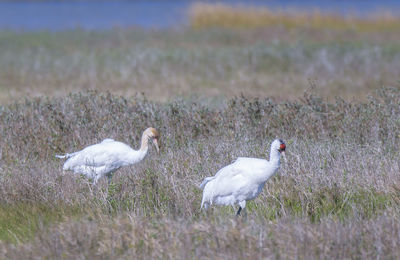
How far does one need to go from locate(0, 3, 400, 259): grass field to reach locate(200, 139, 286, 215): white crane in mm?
209

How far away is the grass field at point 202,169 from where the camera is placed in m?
5.73

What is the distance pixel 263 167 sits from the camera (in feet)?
21.7

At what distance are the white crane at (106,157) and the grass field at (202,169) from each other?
0.19 m

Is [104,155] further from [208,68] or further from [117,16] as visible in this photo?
[117,16]

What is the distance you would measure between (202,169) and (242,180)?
1225mm

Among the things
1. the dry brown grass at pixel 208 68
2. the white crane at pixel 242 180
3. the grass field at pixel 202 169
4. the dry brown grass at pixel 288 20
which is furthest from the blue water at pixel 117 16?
the white crane at pixel 242 180

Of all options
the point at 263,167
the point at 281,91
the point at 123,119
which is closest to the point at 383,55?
the point at 281,91

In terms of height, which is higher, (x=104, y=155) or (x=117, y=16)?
(x=117, y=16)

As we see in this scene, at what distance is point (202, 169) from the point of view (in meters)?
7.86

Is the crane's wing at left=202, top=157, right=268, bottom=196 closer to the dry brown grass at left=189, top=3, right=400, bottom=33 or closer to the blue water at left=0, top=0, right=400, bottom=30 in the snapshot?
the dry brown grass at left=189, top=3, right=400, bottom=33

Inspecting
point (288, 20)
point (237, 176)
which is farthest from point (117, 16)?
point (237, 176)

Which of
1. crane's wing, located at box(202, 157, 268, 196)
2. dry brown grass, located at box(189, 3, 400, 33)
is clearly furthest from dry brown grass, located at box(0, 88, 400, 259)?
dry brown grass, located at box(189, 3, 400, 33)

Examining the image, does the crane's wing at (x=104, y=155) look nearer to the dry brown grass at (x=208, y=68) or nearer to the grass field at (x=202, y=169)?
the grass field at (x=202, y=169)

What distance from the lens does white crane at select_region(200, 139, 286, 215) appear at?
6625mm
